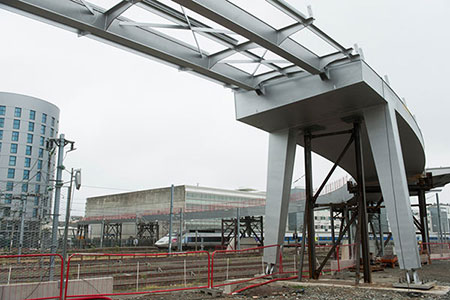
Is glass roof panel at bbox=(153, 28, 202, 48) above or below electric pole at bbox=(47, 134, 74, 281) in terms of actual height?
above

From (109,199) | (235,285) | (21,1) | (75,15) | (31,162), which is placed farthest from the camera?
(109,199)

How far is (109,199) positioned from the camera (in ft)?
280

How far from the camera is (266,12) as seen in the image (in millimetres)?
9039

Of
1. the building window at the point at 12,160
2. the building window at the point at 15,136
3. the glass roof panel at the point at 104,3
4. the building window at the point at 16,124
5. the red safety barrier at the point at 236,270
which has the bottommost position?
the red safety barrier at the point at 236,270

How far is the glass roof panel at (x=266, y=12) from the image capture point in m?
8.74

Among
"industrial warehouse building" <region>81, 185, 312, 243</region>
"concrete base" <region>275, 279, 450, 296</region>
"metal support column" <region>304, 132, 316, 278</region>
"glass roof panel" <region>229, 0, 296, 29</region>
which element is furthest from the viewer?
"industrial warehouse building" <region>81, 185, 312, 243</region>

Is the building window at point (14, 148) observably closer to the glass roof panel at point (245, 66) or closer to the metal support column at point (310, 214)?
the metal support column at point (310, 214)

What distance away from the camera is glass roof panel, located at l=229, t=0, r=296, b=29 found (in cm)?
874

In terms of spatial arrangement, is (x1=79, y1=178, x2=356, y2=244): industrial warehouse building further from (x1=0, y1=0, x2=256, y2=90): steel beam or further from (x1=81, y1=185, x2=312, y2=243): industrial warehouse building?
(x1=0, y1=0, x2=256, y2=90): steel beam

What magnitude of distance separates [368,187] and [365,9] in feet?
61.6

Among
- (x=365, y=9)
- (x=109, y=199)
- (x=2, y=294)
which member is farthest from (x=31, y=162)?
(x=365, y=9)

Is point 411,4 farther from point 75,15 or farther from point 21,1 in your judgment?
point 21,1

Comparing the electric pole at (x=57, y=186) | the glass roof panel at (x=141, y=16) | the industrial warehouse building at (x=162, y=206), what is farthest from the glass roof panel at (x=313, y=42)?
the industrial warehouse building at (x=162, y=206)

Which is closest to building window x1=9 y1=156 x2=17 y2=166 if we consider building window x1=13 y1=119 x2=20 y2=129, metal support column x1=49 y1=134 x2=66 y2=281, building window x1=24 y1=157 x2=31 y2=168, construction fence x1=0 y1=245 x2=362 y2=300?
building window x1=24 y1=157 x2=31 y2=168
